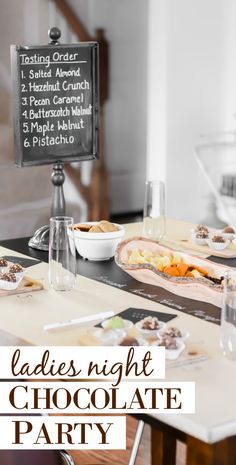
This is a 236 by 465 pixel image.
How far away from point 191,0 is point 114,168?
1.23 meters

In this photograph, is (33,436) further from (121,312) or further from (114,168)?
(114,168)

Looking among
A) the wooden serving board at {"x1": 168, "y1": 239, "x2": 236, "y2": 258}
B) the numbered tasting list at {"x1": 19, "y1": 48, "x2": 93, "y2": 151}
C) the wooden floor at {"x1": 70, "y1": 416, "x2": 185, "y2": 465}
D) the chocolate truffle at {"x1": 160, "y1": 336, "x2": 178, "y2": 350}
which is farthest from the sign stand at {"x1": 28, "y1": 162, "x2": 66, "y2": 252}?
the chocolate truffle at {"x1": 160, "y1": 336, "x2": 178, "y2": 350}

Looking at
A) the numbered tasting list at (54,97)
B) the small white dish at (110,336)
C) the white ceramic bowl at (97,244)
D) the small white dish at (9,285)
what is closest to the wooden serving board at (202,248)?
the white ceramic bowl at (97,244)

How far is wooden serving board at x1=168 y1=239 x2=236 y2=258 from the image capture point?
283cm

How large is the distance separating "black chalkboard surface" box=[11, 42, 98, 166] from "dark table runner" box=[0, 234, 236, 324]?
0.35m

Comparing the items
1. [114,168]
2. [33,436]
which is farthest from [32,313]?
[114,168]

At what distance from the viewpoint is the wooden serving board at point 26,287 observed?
243 cm

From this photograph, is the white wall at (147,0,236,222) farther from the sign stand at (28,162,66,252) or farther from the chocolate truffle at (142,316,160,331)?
the chocolate truffle at (142,316,160,331)

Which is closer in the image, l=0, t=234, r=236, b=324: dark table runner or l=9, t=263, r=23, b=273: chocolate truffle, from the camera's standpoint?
l=0, t=234, r=236, b=324: dark table runner

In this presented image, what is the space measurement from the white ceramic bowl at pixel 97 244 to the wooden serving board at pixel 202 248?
24cm

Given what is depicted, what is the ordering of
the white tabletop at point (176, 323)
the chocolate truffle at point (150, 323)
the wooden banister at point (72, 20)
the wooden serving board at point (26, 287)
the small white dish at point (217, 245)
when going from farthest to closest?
the wooden banister at point (72, 20) → the small white dish at point (217, 245) → the wooden serving board at point (26, 287) → the chocolate truffle at point (150, 323) → the white tabletop at point (176, 323)

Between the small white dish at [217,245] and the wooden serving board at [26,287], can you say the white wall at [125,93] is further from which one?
the wooden serving board at [26,287]

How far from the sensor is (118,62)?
5.05 m

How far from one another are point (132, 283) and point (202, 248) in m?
0.44
